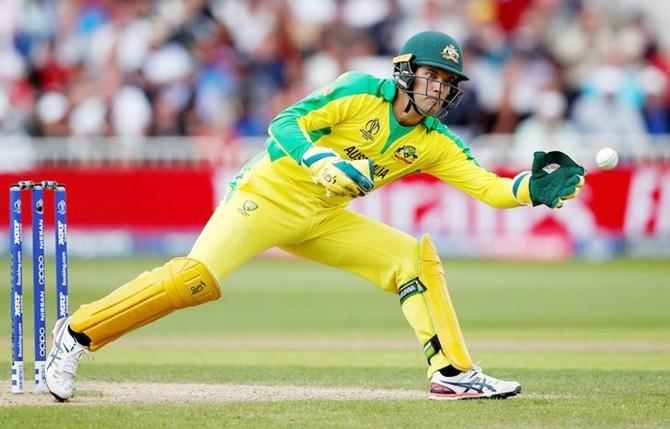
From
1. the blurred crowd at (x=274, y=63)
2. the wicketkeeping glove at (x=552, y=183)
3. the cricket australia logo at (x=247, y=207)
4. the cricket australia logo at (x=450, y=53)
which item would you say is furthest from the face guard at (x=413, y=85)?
the blurred crowd at (x=274, y=63)

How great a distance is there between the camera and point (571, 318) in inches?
483

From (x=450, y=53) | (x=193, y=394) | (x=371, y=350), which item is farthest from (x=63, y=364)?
(x=371, y=350)

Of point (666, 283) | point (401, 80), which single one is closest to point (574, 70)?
point (666, 283)

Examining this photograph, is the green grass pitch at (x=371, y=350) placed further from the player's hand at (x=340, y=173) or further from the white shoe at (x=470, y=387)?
the player's hand at (x=340, y=173)

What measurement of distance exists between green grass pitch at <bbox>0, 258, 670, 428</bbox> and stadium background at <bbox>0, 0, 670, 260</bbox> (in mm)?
586

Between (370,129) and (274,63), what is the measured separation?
1135 centimetres

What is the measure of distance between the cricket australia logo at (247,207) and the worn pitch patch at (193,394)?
38.5 inches

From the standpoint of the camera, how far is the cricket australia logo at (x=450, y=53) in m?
7.01

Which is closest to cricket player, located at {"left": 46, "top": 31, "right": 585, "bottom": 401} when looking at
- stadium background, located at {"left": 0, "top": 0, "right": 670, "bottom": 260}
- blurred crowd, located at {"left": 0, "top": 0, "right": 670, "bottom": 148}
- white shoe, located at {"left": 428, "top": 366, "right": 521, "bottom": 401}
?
white shoe, located at {"left": 428, "top": 366, "right": 521, "bottom": 401}

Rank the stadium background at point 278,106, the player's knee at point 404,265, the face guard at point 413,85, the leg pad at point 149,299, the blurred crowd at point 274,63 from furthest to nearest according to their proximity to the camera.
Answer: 1. the blurred crowd at point 274,63
2. the stadium background at point 278,106
3. the player's knee at point 404,265
4. the face guard at point 413,85
5. the leg pad at point 149,299

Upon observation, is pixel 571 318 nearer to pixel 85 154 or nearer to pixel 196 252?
pixel 196 252

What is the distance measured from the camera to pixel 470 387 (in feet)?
23.2

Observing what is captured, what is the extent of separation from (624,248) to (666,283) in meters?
2.09

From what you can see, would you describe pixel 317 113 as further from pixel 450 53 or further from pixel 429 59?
pixel 450 53
